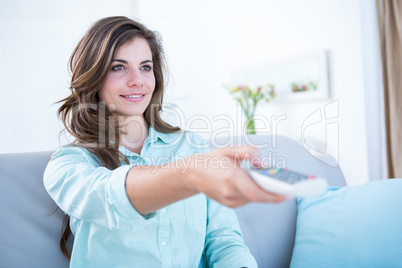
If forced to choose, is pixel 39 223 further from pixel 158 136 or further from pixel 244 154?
pixel 244 154

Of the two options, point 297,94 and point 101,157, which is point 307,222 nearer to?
point 101,157

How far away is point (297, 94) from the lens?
3.05m

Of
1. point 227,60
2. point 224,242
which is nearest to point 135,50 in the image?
point 224,242

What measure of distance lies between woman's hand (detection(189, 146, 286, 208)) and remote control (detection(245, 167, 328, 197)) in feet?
0.05

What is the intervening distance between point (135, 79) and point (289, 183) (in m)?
0.77

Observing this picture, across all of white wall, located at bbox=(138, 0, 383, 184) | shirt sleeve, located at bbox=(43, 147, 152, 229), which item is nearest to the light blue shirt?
shirt sleeve, located at bbox=(43, 147, 152, 229)

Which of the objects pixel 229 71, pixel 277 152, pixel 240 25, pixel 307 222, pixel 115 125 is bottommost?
pixel 307 222

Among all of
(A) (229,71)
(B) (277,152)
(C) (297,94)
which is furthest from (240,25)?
(B) (277,152)

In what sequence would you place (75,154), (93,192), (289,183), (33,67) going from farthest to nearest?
(33,67) → (75,154) → (93,192) → (289,183)

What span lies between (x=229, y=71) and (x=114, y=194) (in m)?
3.40

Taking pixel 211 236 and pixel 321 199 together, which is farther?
pixel 321 199

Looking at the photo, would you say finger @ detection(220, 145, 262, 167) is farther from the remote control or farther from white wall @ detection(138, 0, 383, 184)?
white wall @ detection(138, 0, 383, 184)

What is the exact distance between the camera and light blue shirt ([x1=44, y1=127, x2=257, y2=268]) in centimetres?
66

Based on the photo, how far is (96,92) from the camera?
111cm
